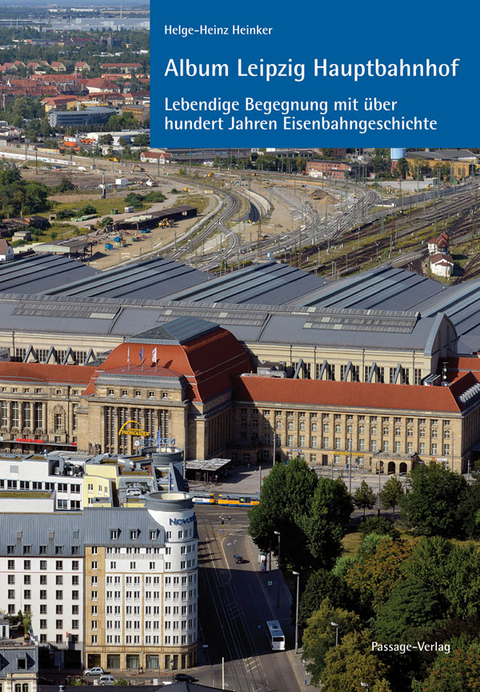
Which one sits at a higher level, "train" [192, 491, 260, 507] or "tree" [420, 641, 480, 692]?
"tree" [420, 641, 480, 692]

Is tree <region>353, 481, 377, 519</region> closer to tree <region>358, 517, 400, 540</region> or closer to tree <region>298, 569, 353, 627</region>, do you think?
tree <region>358, 517, 400, 540</region>

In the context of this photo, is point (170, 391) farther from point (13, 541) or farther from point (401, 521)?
point (13, 541)

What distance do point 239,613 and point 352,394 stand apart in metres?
57.5

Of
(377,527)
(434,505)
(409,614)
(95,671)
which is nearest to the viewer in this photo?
(95,671)

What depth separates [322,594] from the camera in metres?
131

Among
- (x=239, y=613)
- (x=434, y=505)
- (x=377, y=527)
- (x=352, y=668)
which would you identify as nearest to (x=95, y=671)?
(x=239, y=613)

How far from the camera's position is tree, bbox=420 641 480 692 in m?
111

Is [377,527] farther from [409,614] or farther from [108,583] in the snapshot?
[108,583]

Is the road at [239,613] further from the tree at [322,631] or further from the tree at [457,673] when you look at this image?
the tree at [457,673]

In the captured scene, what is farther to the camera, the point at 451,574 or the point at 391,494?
the point at 391,494

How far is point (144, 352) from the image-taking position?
190500 millimetres

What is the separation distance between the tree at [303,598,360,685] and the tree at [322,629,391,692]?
2.02m

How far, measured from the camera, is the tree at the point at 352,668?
11450cm

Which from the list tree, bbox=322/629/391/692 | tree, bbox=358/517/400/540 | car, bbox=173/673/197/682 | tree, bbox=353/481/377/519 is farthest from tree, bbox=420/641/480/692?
tree, bbox=353/481/377/519
